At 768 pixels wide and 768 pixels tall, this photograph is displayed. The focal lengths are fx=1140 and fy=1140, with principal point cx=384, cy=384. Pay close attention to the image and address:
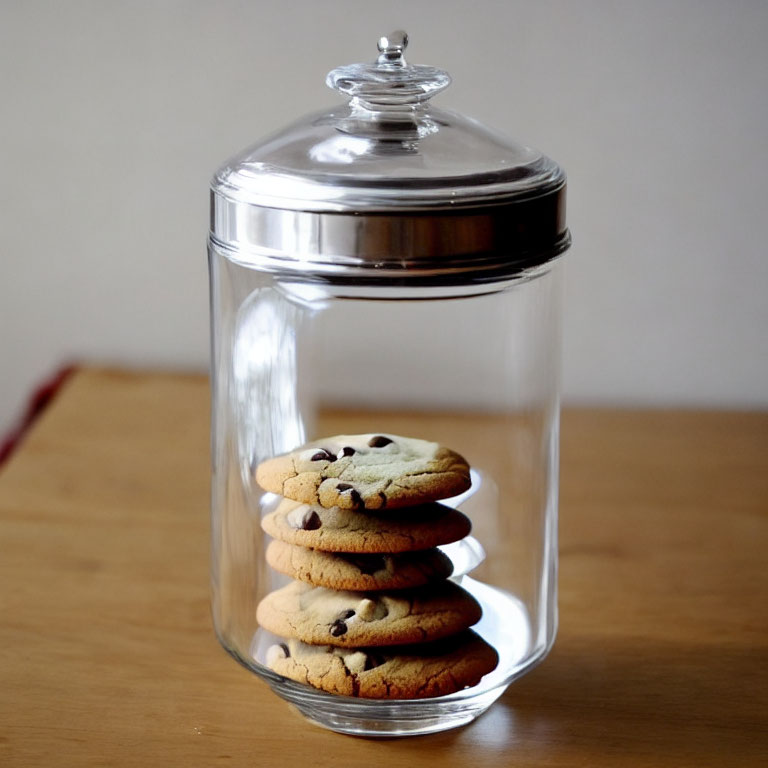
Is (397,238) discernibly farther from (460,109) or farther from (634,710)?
(460,109)

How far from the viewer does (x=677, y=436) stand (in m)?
1.16

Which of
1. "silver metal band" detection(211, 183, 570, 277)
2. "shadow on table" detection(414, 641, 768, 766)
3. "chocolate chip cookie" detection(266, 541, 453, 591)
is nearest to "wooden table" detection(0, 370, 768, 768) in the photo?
"shadow on table" detection(414, 641, 768, 766)

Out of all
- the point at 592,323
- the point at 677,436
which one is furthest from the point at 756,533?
the point at 592,323

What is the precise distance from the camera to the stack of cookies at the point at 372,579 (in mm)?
615

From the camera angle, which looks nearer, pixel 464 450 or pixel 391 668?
pixel 391 668

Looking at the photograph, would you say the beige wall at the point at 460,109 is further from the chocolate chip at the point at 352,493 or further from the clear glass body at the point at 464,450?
the chocolate chip at the point at 352,493

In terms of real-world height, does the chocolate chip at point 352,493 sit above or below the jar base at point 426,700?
above

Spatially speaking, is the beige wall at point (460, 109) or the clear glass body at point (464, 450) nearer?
the clear glass body at point (464, 450)

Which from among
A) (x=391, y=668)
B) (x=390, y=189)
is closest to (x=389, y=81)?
(x=390, y=189)

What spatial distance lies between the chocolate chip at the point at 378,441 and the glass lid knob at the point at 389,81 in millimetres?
194

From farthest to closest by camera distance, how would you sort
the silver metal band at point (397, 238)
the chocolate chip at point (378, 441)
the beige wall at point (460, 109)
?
the beige wall at point (460, 109) → the chocolate chip at point (378, 441) → the silver metal band at point (397, 238)

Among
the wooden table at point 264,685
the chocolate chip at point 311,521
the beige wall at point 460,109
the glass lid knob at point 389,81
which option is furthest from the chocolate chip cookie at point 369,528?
the beige wall at point 460,109

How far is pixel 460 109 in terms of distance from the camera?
1.16 metres

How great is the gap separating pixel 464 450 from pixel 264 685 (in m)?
0.21
